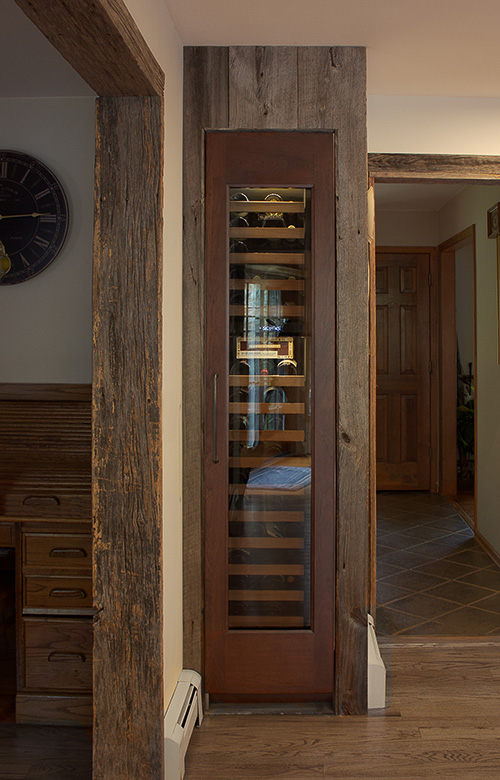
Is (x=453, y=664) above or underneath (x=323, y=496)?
underneath

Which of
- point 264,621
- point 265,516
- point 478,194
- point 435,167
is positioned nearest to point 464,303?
point 478,194

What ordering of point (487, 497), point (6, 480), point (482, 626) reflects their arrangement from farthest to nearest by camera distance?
point (487, 497) < point (482, 626) < point (6, 480)

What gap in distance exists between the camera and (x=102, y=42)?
1634mm

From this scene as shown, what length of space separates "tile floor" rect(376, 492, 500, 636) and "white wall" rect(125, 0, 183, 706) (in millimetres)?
1418

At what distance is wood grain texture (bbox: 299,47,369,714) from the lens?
8.22ft

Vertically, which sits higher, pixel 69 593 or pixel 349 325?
pixel 349 325

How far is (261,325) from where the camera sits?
8.62ft

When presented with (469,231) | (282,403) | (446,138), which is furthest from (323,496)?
(469,231)

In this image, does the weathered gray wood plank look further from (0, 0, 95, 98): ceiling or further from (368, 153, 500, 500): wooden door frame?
(0, 0, 95, 98): ceiling

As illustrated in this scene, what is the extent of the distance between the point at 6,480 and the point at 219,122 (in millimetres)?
1663

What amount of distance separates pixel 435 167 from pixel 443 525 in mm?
3179

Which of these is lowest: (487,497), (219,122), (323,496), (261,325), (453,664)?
(453,664)

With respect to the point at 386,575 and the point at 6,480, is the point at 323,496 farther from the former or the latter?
the point at 386,575

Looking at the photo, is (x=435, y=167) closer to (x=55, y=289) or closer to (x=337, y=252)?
(x=337, y=252)
